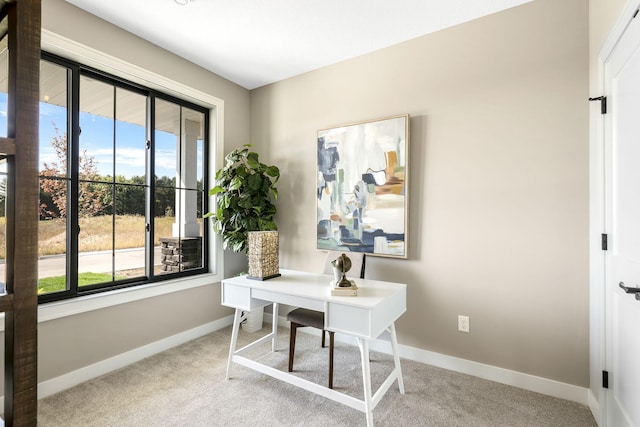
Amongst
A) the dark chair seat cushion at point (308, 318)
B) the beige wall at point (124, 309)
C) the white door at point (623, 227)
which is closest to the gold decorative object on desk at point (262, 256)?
the dark chair seat cushion at point (308, 318)

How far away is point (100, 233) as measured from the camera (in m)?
2.56

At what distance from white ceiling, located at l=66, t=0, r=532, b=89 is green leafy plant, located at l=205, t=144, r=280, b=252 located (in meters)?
0.97

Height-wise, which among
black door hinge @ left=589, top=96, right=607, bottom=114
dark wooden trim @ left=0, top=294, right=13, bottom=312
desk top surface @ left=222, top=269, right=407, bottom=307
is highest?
black door hinge @ left=589, top=96, right=607, bottom=114

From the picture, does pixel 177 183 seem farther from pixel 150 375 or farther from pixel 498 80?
pixel 498 80

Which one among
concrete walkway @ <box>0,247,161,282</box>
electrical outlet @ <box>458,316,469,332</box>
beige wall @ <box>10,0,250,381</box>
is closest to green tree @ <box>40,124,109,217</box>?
concrete walkway @ <box>0,247,161,282</box>

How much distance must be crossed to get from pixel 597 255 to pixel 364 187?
A: 1.66 m

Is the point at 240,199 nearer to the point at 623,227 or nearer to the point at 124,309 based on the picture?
the point at 124,309

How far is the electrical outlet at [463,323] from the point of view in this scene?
7.98ft

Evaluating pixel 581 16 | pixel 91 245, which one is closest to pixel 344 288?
pixel 91 245

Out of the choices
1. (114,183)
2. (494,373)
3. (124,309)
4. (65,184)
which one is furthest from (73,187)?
(494,373)

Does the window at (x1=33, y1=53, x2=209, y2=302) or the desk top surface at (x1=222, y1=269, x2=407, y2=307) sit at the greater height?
the window at (x1=33, y1=53, x2=209, y2=302)

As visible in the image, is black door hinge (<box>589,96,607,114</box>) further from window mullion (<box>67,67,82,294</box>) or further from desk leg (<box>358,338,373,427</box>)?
window mullion (<box>67,67,82,294</box>)

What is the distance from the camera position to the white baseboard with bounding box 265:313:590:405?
2083mm

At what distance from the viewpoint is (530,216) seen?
221 cm
